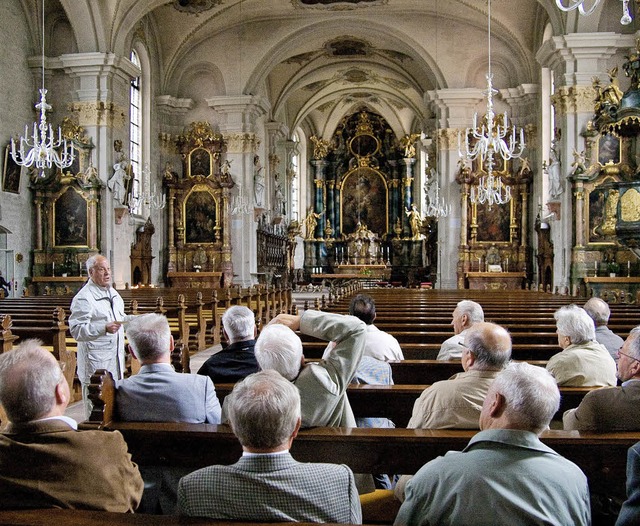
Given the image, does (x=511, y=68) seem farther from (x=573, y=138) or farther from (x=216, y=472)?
(x=216, y=472)

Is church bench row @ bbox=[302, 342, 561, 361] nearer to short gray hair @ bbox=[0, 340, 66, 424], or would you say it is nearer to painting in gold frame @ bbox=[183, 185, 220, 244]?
short gray hair @ bbox=[0, 340, 66, 424]

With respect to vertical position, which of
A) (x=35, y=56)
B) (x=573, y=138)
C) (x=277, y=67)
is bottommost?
(x=573, y=138)

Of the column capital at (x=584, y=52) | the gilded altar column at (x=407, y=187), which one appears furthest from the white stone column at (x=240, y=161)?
the gilded altar column at (x=407, y=187)

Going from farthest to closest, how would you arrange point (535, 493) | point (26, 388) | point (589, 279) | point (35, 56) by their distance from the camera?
point (35, 56)
point (589, 279)
point (26, 388)
point (535, 493)

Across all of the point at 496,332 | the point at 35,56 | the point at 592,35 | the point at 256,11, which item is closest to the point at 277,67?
the point at 256,11

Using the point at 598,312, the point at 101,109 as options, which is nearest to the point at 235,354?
the point at 598,312

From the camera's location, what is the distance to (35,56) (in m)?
16.0

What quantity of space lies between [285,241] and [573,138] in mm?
14794

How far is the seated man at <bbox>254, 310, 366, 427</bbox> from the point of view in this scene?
2604 mm

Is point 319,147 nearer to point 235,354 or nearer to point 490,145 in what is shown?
point 490,145

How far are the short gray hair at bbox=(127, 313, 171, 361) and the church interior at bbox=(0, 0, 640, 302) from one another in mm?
8889

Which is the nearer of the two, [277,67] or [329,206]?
[277,67]

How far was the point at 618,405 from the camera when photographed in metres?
2.57

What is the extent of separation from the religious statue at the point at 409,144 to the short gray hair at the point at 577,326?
91.9ft
